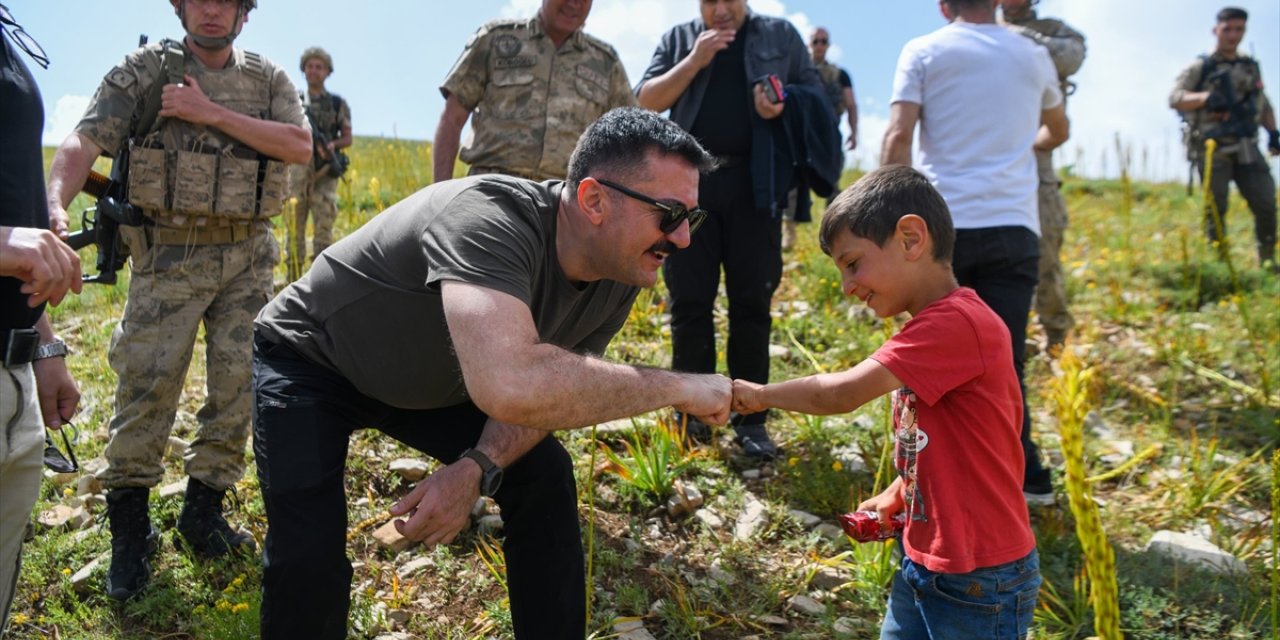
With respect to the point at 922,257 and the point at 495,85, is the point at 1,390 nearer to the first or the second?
the point at 922,257

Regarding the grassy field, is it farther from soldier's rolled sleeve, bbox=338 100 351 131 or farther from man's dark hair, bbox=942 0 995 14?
soldier's rolled sleeve, bbox=338 100 351 131

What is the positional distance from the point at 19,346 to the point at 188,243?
1614 mm

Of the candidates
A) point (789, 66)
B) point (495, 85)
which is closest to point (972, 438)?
point (789, 66)

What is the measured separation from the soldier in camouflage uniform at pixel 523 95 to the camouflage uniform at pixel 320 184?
2962 millimetres

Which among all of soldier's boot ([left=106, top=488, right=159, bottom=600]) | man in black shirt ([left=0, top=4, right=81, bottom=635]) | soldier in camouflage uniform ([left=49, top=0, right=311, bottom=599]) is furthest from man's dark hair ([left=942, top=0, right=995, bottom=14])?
soldier's boot ([left=106, top=488, right=159, bottom=600])

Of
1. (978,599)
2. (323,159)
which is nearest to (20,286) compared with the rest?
(978,599)

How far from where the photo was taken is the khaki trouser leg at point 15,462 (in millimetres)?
1773

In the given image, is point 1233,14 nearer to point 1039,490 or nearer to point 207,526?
point 1039,490

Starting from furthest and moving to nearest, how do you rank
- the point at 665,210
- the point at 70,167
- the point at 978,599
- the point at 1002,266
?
the point at 1002,266
the point at 70,167
the point at 665,210
the point at 978,599

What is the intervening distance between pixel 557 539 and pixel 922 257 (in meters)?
1.11

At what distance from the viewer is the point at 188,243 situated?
10.9 feet

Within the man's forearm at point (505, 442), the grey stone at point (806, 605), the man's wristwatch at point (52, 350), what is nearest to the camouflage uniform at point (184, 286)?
the man's wristwatch at point (52, 350)

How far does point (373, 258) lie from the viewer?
7.55 ft

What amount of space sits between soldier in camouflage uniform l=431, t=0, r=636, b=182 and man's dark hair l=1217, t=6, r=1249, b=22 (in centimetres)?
602
